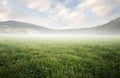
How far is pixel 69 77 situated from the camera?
7.68m

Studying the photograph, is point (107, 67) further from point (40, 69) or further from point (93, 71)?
point (40, 69)

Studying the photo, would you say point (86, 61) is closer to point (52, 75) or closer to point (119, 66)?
point (119, 66)

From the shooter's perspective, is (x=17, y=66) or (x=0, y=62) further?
(x=0, y=62)

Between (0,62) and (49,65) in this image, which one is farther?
(0,62)

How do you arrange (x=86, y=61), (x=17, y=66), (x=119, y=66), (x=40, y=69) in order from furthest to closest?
(x=86, y=61) < (x=119, y=66) < (x=17, y=66) < (x=40, y=69)

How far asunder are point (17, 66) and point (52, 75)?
2.73 meters

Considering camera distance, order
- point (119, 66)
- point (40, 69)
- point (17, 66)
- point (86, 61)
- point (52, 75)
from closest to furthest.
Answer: point (52, 75), point (40, 69), point (17, 66), point (119, 66), point (86, 61)

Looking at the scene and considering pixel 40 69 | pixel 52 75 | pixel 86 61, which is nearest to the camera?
pixel 52 75

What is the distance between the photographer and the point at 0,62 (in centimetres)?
1003

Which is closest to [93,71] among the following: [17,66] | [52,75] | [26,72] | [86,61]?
[86,61]

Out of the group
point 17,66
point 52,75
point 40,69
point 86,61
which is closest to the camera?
point 52,75

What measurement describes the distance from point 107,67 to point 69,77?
3243 mm

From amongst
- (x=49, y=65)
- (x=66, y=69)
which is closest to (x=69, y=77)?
(x=66, y=69)

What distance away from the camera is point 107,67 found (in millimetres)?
9164
